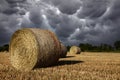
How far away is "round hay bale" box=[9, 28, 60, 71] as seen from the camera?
11.2 metres

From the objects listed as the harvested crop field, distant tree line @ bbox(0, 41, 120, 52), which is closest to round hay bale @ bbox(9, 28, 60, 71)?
the harvested crop field

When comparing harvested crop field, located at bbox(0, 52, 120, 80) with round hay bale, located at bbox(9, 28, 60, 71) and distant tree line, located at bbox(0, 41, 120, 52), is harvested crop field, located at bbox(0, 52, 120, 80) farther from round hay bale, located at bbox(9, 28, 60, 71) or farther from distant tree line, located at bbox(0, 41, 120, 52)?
distant tree line, located at bbox(0, 41, 120, 52)

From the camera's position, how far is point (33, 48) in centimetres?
1141

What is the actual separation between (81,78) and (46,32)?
192 inches

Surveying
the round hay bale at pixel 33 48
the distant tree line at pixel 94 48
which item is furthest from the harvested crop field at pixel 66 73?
the distant tree line at pixel 94 48

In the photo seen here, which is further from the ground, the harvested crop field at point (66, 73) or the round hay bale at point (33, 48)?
the round hay bale at point (33, 48)

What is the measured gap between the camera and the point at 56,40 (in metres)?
12.4

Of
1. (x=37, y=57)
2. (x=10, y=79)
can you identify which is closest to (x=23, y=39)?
(x=37, y=57)

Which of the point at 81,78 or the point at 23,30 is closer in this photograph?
the point at 81,78

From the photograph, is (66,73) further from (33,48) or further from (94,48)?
(94,48)

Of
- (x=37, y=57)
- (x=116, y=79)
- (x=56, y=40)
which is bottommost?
(x=116, y=79)

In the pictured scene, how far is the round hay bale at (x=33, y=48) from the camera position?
1124 cm

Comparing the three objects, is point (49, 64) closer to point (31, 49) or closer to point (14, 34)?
point (31, 49)

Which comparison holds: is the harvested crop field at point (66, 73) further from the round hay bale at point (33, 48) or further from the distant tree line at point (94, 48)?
the distant tree line at point (94, 48)
